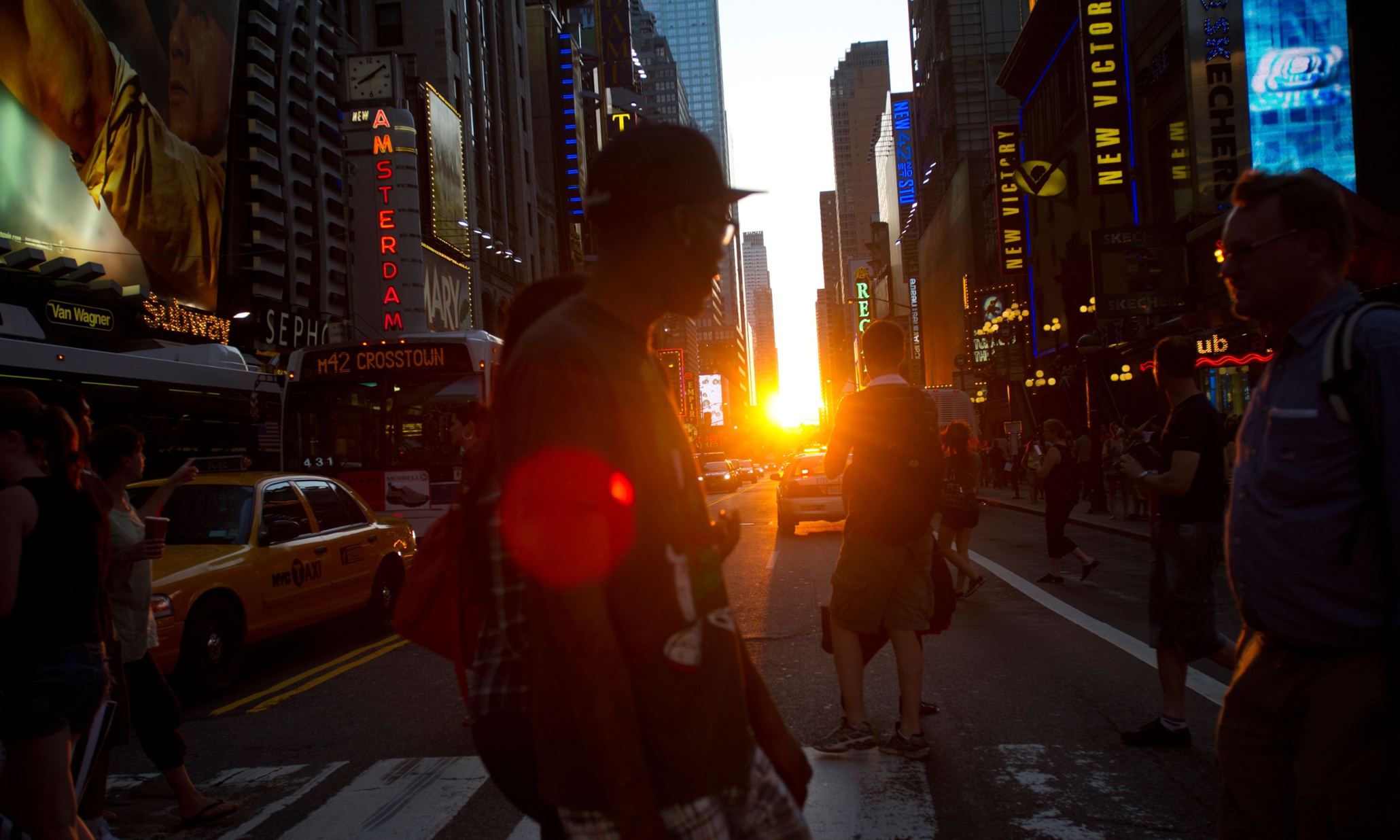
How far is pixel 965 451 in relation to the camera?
10.3 metres

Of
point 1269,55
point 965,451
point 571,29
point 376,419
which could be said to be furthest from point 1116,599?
point 571,29

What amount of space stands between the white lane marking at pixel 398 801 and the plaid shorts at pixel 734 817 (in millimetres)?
2864

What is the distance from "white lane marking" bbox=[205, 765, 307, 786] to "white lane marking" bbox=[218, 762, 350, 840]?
182 mm

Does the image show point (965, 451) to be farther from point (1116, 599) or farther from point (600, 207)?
point (600, 207)

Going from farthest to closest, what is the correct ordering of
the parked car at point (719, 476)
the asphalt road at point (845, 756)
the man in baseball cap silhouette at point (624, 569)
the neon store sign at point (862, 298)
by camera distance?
the neon store sign at point (862, 298), the parked car at point (719, 476), the asphalt road at point (845, 756), the man in baseball cap silhouette at point (624, 569)

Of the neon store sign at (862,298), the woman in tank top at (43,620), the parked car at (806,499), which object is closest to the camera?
the woman in tank top at (43,620)

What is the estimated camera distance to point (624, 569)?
167 cm

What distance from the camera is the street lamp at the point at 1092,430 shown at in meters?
21.0

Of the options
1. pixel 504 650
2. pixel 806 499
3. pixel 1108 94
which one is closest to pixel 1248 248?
pixel 504 650

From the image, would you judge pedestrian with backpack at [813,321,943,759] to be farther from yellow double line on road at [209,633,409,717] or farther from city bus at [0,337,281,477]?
city bus at [0,337,281,477]

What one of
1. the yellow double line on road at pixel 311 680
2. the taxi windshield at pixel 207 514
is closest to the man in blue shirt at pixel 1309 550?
the yellow double line on road at pixel 311 680

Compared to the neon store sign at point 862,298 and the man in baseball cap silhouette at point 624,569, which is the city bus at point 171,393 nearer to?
the man in baseball cap silhouette at point 624,569

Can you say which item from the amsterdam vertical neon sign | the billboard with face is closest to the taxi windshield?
the billboard with face

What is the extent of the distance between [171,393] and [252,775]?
12.5m
